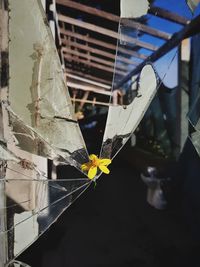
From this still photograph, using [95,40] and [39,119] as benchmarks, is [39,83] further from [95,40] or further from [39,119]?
[95,40]

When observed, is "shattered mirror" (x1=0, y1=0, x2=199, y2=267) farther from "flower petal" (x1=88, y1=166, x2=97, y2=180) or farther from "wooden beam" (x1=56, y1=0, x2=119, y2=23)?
"wooden beam" (x1=56, y1=0, x2=119, y2=23)

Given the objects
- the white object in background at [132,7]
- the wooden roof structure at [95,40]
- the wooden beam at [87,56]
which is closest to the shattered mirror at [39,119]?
the white object in background at [132,7]

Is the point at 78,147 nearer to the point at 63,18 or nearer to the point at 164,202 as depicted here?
the point at 63,18

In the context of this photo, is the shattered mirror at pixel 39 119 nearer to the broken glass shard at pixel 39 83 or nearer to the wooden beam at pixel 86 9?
the broken glass shard at pixel 39 83

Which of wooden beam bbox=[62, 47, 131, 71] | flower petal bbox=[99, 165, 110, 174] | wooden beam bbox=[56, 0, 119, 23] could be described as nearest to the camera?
flower petal bbox=[99, 165, 110, 174]

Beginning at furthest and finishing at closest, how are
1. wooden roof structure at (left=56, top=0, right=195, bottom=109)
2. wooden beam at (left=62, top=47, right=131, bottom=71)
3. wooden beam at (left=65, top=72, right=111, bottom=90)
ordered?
wooden beam at (left=65, top=72, right=111, bottom=90) < wooden beam at (left=62, top=47, right=131, bottom=71) < wooden roof structure at (left=56, top=0, right=195, bottom=109)

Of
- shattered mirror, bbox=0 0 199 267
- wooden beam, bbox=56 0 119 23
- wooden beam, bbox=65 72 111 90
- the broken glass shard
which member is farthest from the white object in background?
wooden beam, bbox=65 72 111 90
